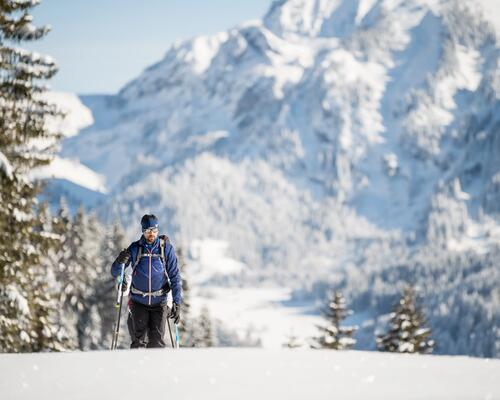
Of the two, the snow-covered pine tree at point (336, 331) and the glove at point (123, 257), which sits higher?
the glove at point (123, 257)

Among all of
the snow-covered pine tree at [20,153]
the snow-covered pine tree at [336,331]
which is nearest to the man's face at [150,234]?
the snow-covered pine tree at [20,153]

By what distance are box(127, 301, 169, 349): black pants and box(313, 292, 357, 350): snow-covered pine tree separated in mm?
18173

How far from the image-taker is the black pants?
9.87 m

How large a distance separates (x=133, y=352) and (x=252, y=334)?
188m

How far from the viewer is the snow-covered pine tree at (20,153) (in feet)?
41.6

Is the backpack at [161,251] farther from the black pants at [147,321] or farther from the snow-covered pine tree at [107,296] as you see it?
the snow-covered pine tree at [107,296]

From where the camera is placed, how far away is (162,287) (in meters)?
9.95

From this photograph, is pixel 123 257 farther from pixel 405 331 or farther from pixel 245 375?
pixel 405 331

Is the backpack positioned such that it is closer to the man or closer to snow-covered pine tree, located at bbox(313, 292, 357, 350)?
the man

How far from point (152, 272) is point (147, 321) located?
30.9 inches

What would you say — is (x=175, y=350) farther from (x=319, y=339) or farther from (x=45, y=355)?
(x=319, y=339)

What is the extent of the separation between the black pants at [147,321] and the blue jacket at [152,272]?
0.12 m

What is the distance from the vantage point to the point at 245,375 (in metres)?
5.26

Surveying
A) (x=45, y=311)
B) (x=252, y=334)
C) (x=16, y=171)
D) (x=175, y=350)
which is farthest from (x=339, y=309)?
(x=252, y=334)
